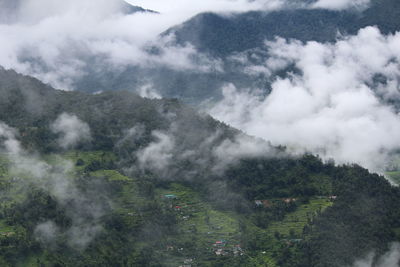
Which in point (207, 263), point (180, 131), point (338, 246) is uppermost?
point (180, 131)

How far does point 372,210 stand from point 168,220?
4386 cm

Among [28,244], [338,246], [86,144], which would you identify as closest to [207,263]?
[338,246]

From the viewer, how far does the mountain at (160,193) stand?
119 meters

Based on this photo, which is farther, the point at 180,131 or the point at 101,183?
the point at 180,131

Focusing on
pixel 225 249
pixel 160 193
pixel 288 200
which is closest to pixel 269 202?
pixel 288 200

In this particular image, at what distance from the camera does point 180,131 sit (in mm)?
169250

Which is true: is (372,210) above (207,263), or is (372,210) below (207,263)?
above

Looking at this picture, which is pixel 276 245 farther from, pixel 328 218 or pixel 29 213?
pixel 29 213

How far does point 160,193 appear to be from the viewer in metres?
147

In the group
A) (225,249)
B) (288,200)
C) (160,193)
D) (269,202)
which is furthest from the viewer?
(288,200)

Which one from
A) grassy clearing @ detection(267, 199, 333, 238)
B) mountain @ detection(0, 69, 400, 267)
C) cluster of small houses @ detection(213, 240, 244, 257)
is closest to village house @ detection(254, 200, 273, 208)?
mountain @ detection(0, 69, 400, 267)

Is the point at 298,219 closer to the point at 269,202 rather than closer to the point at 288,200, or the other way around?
the point at 288,200

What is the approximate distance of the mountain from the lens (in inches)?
4697

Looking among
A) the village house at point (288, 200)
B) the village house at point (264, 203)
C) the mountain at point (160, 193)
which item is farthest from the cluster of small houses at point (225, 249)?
the village house at point (288, 200)
